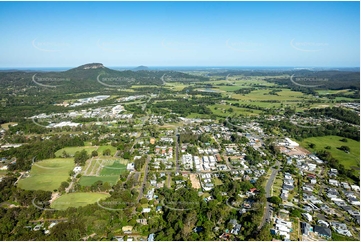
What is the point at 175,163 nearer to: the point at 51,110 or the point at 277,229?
the point at 277,229

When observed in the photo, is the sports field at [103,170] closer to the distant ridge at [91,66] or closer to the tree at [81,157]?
the tree at [81,157]

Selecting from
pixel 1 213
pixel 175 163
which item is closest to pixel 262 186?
pixel 175 163

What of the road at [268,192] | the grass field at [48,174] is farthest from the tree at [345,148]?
the grass field at [48,174]

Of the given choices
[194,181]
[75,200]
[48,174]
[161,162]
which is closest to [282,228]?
[194,181]

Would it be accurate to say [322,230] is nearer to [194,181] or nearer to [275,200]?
[275,200]

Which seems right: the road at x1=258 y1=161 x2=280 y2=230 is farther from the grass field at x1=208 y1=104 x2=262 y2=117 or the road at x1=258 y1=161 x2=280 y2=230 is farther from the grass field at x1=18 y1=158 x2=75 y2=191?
the grass field at x1=208 y1=104 x2=262 y2=117
